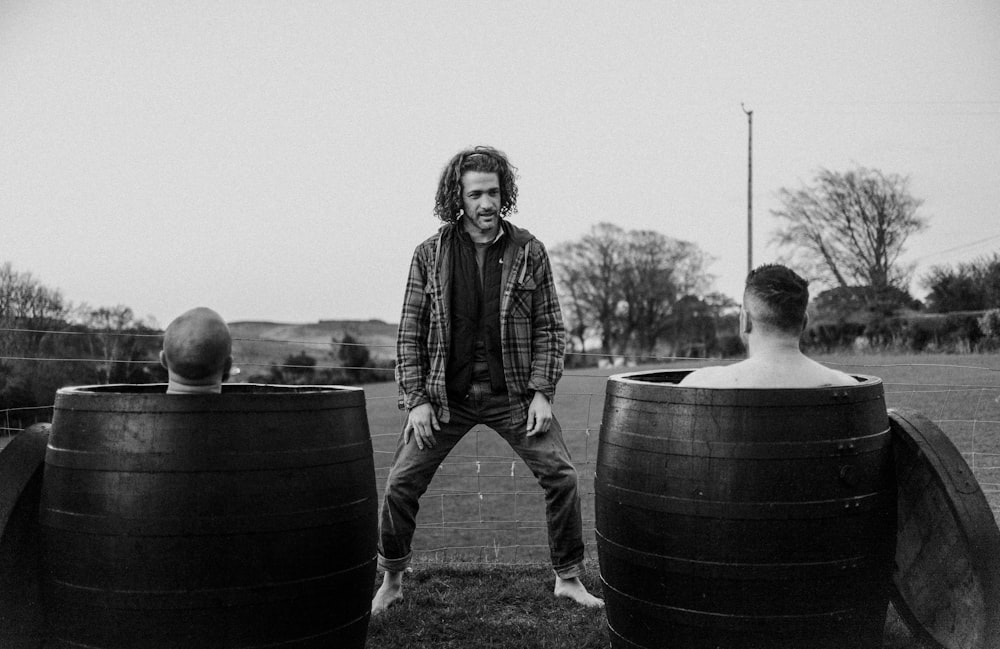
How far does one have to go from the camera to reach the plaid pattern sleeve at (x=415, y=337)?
369cm

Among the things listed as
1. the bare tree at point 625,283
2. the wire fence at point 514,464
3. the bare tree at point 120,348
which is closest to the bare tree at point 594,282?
the bare tree at point 625,283

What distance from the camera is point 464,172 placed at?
3783 mm

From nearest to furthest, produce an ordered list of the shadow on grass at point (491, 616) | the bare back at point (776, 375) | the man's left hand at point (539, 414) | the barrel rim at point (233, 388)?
the bare back at point (776, 375)
the barrel rim at point (233, 388)
the shadow on grass at point (491, 616)
the man's left hand at point (539, 414)

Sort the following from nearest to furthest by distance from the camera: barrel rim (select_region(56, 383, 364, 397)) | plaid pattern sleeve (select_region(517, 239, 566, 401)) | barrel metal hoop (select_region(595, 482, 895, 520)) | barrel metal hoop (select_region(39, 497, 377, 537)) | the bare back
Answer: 1. barrel metal hoop (select_region(39, 497, 377, 537))
2. barrel metal hoop (select_region(595, 482, 895, 520))
3. the bare back
4. barrel rim (select_region(56, 383, 364, 397))
5. plaid pattern sleeve (select_region(517, 239, 566, 401))

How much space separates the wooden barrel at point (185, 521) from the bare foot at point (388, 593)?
1424 millimetres

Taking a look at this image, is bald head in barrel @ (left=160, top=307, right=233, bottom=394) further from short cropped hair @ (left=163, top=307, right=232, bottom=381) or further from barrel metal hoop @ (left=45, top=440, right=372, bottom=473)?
barrel metal hoop @ (left=45, top=440, right=372, bottom=473)

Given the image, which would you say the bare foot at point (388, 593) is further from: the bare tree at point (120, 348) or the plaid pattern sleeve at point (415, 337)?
the bare tree at point (120, 348)

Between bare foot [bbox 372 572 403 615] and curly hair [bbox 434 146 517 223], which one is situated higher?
curly hair [bbox 434 146 517 223]

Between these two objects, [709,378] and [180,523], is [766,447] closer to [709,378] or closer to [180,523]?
[709,378]

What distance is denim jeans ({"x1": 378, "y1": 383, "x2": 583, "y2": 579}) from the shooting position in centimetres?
371

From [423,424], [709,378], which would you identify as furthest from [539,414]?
[709,378]

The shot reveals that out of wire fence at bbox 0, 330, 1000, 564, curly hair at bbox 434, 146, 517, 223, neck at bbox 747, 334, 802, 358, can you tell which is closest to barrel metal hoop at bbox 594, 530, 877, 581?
neck at bbox 747, 334, 802, 358

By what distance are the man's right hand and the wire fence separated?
38.2 inches

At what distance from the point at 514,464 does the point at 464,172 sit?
5.28 meters
